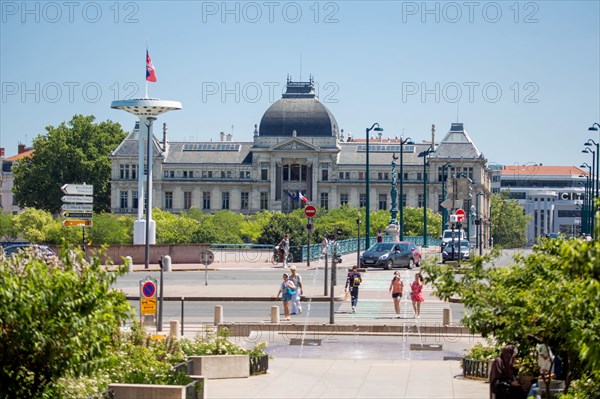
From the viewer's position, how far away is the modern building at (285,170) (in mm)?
164125

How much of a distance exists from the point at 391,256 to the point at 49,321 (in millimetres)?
45154

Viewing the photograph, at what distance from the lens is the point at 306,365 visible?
2612 centimetres

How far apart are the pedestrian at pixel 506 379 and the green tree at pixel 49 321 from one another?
5.65 metres

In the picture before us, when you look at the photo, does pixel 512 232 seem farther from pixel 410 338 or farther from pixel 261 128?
pixel 410 338

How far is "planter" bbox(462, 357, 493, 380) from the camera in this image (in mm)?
23875

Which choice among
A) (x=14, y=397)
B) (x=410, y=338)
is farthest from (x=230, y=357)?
(x=410, y=338)

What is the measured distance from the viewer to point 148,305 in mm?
29328

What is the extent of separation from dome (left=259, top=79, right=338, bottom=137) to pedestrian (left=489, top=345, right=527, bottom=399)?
147427mm

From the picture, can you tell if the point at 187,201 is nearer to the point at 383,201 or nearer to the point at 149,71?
the point at 383,201

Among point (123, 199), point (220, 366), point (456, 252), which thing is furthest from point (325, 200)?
point (220, 366)

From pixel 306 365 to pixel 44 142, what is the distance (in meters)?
127

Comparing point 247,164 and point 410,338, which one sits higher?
point 247,164

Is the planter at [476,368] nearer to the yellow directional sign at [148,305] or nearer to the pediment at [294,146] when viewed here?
the yellow directional sign at [148,305]

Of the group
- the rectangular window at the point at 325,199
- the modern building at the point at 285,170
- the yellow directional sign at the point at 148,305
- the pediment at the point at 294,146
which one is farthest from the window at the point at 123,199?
the yellow directional sign at the point at 148,305
